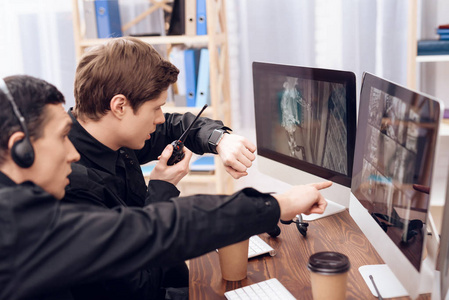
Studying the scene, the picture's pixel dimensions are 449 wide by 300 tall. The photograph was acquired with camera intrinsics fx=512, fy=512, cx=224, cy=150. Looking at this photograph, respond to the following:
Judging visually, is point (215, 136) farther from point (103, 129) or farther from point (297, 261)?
point (297, 261)

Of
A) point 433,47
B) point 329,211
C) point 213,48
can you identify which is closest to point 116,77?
point 329,211

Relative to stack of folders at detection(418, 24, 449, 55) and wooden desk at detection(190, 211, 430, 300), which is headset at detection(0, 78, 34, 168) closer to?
wooden desk at detection(190, 211, 430, 300)

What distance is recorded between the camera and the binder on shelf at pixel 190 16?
8.57 feet

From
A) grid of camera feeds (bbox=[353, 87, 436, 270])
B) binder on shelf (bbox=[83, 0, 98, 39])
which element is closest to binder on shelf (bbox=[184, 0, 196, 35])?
binder on shelf (bbox=[83, 0, 98, 39])

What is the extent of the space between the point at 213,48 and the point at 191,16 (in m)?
0.20

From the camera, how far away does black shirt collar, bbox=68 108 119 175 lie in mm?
1377

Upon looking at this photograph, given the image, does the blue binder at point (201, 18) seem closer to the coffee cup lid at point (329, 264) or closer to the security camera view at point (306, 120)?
the security camera view at point (306, 120)

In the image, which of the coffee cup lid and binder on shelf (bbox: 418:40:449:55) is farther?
binder on shelf (bbox: 418:40:449:55)

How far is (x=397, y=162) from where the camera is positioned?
98 cm

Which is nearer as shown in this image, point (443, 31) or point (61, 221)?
point (61, 221)

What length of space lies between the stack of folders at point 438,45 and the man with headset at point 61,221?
72.5 inches

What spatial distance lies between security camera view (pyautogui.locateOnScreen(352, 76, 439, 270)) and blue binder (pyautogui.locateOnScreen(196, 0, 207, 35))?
1550mm

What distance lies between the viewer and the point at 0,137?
840mm

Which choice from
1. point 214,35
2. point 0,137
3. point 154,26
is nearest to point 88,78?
point 0,137
